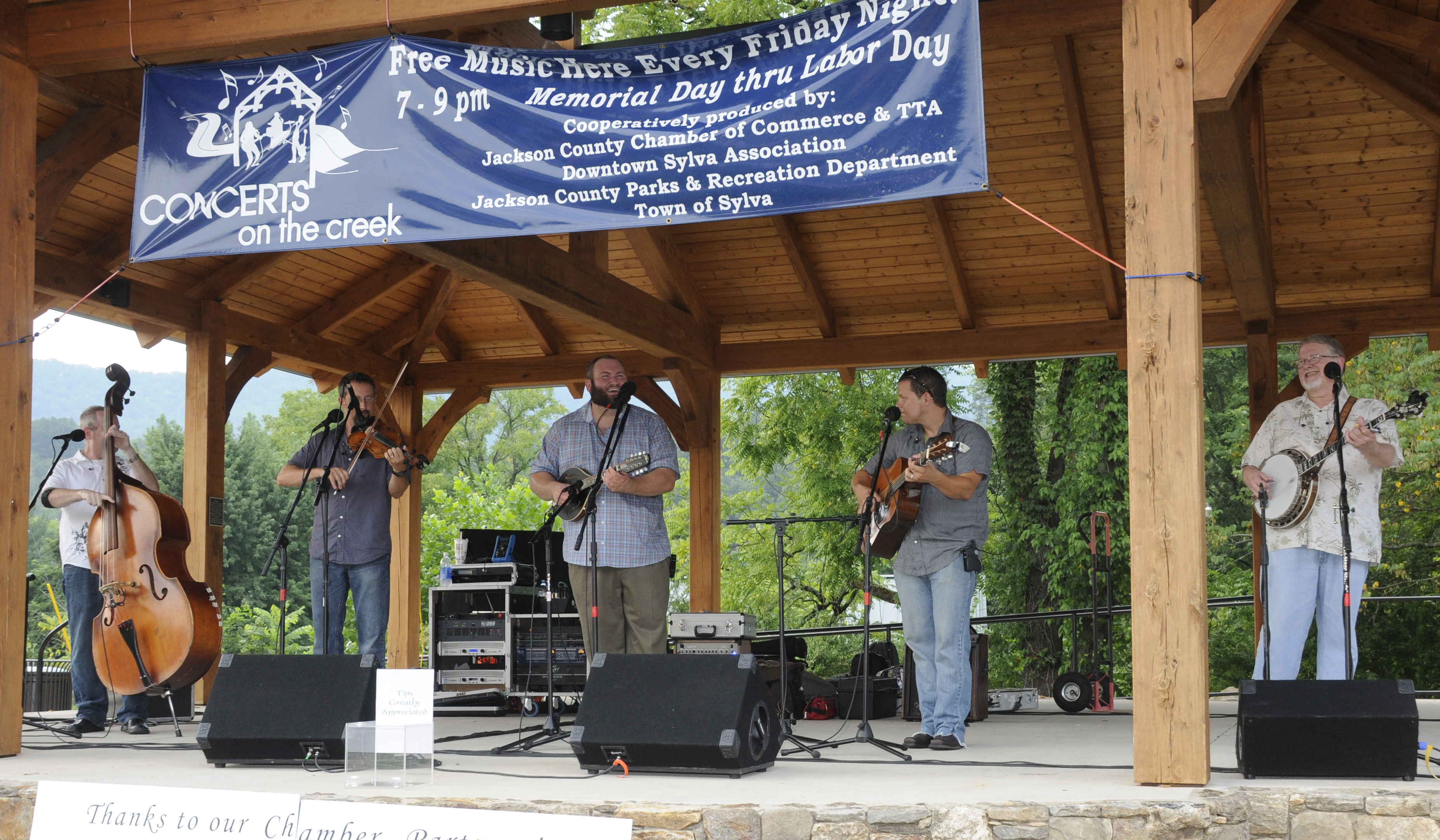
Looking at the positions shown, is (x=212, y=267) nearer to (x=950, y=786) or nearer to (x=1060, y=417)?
(x=950, y=786)

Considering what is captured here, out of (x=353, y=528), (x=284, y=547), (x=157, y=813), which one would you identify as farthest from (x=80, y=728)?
(x=157, y=813)

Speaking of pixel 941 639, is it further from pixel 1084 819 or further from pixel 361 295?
pixel 361 295

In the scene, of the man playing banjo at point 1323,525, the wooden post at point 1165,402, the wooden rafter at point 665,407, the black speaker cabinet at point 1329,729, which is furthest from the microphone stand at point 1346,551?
the wooden rafter at point 665,407

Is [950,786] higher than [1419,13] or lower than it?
lower

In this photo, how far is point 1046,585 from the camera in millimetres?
17703

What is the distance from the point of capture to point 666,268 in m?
8.99

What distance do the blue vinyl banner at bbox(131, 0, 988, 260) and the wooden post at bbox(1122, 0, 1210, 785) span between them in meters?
0.55

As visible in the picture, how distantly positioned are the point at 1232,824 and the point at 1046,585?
14.5m

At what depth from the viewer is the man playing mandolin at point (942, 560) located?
4949mm

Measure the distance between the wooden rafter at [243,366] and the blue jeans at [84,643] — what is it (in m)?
2.69

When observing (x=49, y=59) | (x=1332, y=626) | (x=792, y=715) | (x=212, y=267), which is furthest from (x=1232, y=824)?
(x=212, y=267)

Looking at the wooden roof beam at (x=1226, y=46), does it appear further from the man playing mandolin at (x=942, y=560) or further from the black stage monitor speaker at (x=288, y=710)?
the black stage monitor speaker at (x=288, y=710)

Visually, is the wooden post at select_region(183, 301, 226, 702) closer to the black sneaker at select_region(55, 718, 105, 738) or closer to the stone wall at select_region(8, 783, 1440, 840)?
the black sneaker at select_region(55, 718, 105, 738)

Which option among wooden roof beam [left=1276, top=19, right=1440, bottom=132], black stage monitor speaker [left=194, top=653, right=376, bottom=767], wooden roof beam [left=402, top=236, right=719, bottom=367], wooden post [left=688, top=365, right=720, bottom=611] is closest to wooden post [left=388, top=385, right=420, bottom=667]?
wooden post [left=688, top=365, right=720, bottom=611]
